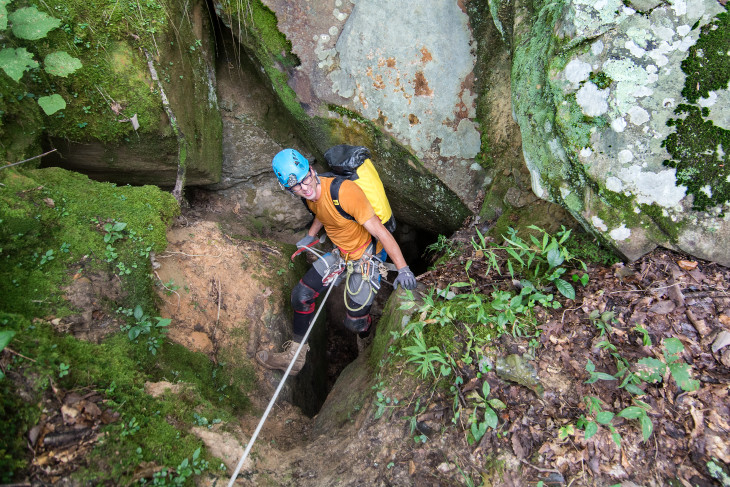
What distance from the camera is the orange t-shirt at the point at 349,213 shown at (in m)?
3.93

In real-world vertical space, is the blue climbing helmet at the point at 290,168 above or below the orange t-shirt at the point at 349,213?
above

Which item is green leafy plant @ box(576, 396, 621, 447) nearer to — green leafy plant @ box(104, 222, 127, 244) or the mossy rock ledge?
green leafy plant @ box(104, 222, 127, 244)

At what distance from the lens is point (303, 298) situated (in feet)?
15.7

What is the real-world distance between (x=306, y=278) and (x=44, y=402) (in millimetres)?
2932

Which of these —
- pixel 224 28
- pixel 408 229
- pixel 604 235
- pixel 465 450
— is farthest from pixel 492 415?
pixel 224 28

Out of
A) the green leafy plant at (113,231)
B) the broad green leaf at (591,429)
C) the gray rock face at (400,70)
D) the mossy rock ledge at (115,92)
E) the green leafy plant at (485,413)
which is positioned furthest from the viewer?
the gray rock face at (400,70)

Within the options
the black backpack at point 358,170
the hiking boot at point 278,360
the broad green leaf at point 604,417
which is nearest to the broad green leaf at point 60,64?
the black backpack at point 358,170

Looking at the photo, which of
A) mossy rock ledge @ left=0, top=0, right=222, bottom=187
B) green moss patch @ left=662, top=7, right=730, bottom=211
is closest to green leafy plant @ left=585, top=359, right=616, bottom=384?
green moss patch @ left=662, top=7, right=730, bottom=211

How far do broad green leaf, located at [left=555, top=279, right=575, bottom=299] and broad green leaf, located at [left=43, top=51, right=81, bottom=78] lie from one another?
15.5 ft

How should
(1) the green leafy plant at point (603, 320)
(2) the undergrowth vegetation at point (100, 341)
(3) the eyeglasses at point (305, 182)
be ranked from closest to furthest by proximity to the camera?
(2) the undergrowth vegetation at point (100, 341), (1) the green leafy plant at point (603, 320), (3) the eyeglasses at point (305, 182)

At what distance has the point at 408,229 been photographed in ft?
22.5

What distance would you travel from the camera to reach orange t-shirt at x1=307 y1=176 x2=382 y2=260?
12.9ft

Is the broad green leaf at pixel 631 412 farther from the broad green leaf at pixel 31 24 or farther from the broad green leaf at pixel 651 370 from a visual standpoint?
the broad green leaf at pixel 31 24

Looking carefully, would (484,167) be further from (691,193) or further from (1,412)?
(1,412)
